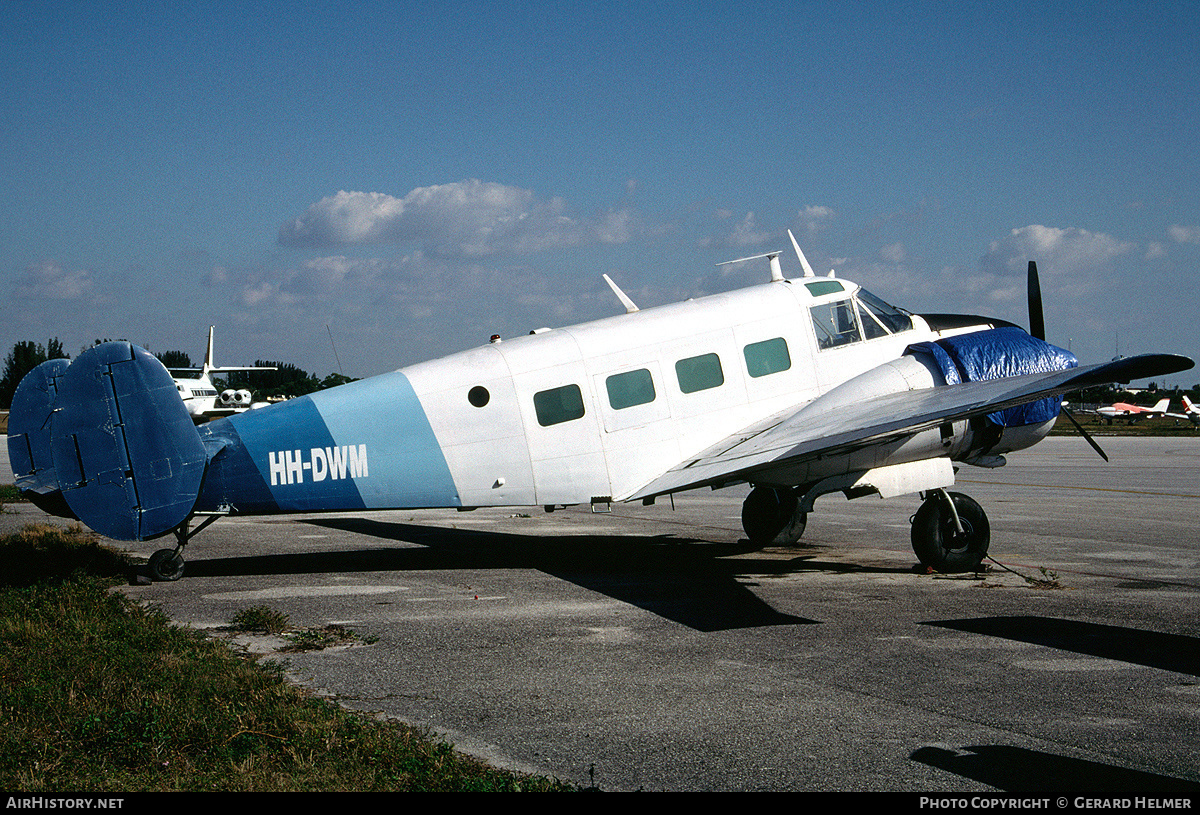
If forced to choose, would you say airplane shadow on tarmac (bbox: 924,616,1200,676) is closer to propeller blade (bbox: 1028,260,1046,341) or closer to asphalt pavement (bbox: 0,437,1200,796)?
asphalt pavement (bbox: 0,437,1200,796)

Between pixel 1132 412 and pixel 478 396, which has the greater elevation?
pixel 478 396

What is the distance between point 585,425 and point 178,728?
7008 mm

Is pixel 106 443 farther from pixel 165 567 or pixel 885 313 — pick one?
pixel 885 313

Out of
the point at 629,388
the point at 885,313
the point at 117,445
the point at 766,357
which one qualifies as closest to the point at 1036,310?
the point at 885,313

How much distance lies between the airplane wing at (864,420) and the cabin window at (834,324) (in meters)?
1.21

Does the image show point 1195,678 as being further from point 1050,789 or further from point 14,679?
point 14,679

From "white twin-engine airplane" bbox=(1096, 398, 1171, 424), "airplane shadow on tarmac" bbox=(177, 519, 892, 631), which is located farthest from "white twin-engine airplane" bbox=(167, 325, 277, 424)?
"white twin-engine airplane" bbox=(1096, 398, 1171, 424)

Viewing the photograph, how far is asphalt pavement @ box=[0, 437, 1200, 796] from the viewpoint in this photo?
5.44 meters

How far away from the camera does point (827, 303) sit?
13.1 metres

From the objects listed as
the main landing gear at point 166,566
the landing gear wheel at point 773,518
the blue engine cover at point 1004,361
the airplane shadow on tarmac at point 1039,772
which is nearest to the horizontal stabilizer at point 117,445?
the main landing gear at point 166,566

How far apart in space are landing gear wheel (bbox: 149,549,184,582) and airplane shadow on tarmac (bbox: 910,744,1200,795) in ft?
31.7

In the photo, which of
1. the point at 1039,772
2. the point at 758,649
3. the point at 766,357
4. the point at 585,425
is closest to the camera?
the point at 1039,772

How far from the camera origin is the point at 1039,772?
513 cm

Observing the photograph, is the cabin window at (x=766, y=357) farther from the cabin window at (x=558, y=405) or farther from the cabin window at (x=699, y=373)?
the cabin window at (x=558, y=405)
